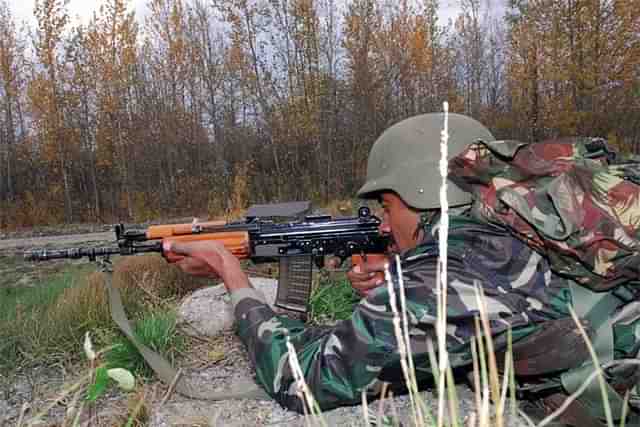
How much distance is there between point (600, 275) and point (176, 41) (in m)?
24.1

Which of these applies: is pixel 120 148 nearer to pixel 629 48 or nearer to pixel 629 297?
pixel 629 48

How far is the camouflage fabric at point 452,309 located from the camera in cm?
169

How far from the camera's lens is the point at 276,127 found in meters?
22.3

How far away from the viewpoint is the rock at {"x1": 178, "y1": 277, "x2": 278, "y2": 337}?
4211mm

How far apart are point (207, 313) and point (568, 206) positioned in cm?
328

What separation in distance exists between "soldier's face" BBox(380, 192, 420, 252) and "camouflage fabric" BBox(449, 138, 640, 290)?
18.7 inches

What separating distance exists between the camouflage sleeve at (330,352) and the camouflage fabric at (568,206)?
1.68ft

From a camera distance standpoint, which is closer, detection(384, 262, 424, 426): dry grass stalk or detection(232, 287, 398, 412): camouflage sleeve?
detection(384, 262, 424, 426): dry grass stalk

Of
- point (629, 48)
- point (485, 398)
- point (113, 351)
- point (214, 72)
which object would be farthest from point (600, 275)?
point (214, 72)

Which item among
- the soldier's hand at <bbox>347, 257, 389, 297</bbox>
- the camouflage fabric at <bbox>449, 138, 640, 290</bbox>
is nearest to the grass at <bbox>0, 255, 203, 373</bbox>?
the soldier's hand at <bbox>347, 257, 389, 297</bbox>

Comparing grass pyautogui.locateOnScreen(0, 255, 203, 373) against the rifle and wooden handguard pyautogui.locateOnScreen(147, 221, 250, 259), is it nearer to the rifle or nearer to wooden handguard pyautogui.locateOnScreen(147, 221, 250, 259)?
the rifle

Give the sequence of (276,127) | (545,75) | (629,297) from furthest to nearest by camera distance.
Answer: (276,127)
(545,75)
(629,297)

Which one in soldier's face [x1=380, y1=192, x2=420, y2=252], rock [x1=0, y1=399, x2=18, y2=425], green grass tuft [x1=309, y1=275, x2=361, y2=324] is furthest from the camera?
green grass tuft [x1=309, y1=275, x2=361, y2=324]

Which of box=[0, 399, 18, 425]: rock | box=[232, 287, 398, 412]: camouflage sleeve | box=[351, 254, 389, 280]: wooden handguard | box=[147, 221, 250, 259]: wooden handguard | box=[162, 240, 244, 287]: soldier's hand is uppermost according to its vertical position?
box=[147, 221, 250, 259]: wooden handguard
